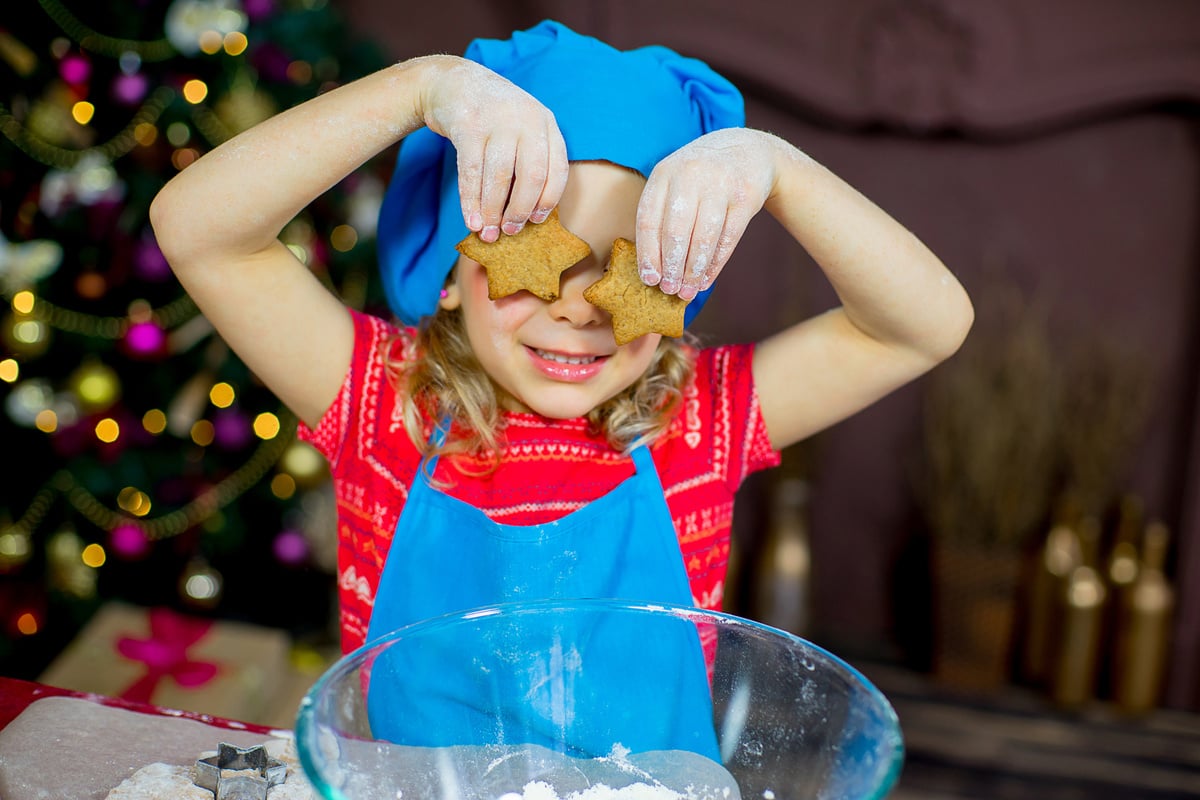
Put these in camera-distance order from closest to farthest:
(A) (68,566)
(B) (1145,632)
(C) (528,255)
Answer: (C) (528,255) → (A) (68,566) → (B) (1145,632)

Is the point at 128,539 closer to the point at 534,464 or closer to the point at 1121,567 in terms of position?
the point at 534,464

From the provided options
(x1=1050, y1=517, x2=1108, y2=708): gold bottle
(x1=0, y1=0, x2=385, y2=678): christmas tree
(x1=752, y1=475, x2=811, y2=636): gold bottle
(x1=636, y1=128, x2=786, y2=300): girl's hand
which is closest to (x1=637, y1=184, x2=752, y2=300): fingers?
(x1=636, y1=128, x2=786, y2=300): girl's hand

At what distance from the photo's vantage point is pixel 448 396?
1.05 metres

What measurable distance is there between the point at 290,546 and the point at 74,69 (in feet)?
3.47

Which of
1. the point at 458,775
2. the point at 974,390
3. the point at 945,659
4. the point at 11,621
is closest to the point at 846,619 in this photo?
the point at 945,659

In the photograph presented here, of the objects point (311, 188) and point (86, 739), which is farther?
point (311, 188)

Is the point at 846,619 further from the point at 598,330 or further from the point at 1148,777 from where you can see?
the point at 598,330

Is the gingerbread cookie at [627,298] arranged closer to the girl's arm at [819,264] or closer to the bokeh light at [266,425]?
the girl's arm at [819,264]

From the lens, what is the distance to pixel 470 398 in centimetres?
105

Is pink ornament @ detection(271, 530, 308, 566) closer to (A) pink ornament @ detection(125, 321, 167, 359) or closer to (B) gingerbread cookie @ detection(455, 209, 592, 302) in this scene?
(A) pink ornament @ detection(125, 321, 167, 359)

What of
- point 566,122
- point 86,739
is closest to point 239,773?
point 86,739

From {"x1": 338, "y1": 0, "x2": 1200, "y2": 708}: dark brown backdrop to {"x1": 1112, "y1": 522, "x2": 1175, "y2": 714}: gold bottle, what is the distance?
0.33 feet

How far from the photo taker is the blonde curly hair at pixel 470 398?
3.47 feet

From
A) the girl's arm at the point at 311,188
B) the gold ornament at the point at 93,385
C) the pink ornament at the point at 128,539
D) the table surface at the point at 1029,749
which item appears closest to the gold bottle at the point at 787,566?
the table surface at the point at 1029,749
